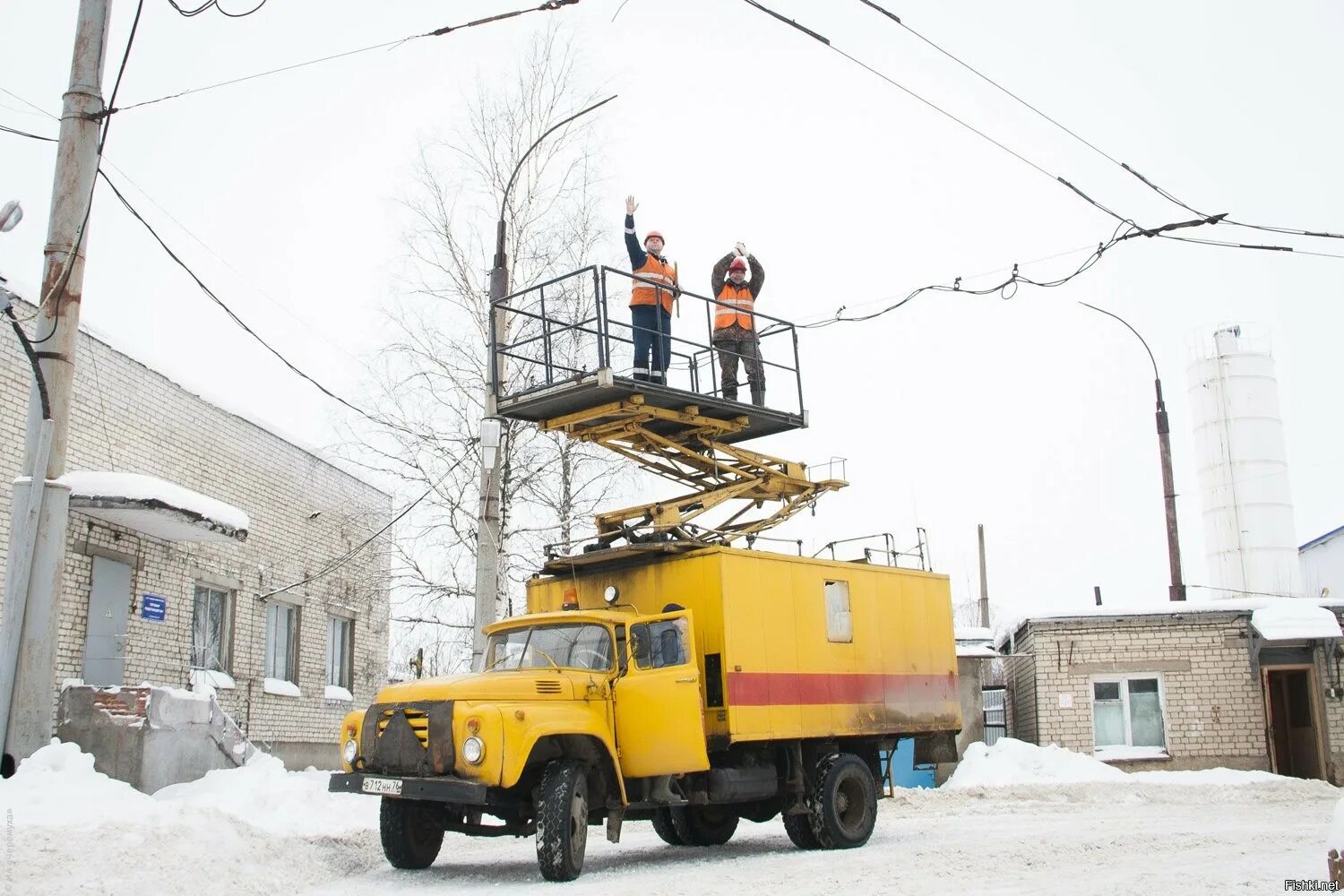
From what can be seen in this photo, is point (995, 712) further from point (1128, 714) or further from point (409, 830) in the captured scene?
point (409, 830)

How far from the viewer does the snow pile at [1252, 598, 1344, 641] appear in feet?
73.3

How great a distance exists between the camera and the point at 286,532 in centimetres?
1936

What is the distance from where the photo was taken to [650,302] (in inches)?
501

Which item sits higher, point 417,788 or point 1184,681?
point 1184,681

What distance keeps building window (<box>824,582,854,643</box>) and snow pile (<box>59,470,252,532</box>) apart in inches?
291

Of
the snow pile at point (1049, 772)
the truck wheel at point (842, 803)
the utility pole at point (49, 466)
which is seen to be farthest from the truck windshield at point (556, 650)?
the snow pile at point (1049, 772)

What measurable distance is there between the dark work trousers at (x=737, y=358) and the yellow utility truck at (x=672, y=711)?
1982 millimetres

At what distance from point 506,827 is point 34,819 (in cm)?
357

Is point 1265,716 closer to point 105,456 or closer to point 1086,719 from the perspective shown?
point 1086,719

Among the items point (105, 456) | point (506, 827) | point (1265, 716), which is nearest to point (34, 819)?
point (506, 827)

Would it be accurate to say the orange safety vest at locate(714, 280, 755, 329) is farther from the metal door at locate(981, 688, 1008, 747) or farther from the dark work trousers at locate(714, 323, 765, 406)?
the metal door at locate(981, 688, 1008, 747)

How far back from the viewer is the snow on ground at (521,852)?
8.66 metres

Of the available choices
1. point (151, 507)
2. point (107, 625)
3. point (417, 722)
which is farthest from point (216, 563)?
point (417, 722)

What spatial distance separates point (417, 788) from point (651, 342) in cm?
506
